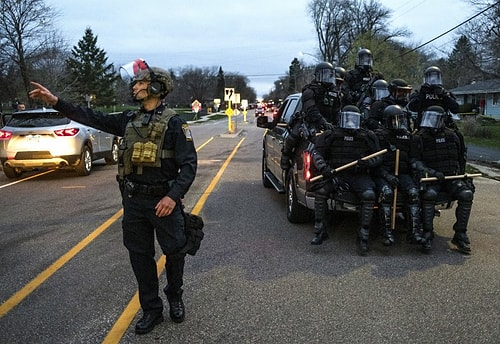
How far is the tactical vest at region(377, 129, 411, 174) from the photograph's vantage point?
232 inches

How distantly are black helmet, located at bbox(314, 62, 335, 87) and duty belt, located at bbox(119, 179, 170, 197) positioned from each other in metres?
3.71

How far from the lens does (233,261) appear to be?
521 centimetres

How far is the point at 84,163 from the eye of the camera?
11.4m

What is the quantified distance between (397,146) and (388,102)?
105cm

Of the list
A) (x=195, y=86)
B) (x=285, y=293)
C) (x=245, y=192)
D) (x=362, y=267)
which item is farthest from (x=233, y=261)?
(x=195, y=86)

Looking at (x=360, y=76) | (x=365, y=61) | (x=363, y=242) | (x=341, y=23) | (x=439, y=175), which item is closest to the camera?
(x=363, y=242)

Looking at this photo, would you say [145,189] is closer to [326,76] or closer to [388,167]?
[388,167]

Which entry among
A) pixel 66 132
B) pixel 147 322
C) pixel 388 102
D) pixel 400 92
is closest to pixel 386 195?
pixel 388 102

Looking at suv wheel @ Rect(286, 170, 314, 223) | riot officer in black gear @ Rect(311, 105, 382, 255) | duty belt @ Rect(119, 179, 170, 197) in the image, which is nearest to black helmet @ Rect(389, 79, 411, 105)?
riot officer in black gear @ Rect(311, 105, 382, 255)

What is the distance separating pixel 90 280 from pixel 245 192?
4954 millimetres

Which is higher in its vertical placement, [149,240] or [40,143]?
[40,143]

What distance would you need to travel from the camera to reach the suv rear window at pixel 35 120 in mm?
10891

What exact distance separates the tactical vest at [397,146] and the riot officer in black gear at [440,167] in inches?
3.6

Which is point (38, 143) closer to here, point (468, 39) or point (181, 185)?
point (181, 185)
